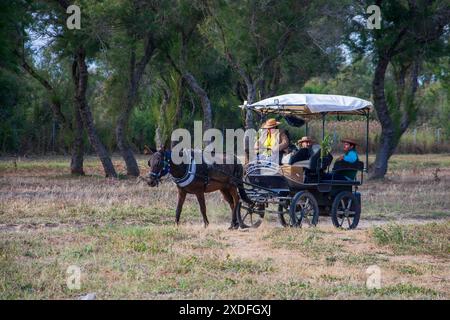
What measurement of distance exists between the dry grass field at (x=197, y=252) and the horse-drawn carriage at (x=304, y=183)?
0.63 m

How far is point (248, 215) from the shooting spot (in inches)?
684

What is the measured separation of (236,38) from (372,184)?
661cm

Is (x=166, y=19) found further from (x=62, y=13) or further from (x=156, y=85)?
(x=156, y=85)

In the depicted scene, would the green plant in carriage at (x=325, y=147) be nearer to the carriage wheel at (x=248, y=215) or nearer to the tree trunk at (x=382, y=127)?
the carriage wheel at (x=248, y=215)

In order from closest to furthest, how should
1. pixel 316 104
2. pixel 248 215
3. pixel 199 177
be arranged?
pixel 199 177
pixel 316 104
pixel 248 215

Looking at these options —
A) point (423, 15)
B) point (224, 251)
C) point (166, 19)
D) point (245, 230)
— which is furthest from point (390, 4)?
point (224, 251)

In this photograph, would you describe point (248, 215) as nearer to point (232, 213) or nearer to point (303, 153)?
point (232, 213)

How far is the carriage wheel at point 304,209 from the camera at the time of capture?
15.3 meters

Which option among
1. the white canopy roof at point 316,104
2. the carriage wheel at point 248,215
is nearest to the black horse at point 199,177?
the carriage wheel at point 248,215

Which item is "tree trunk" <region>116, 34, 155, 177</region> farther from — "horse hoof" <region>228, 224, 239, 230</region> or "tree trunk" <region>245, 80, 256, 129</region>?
"horse hoof" <region>228, 224, 239, 230</region>

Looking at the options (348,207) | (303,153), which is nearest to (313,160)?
(303,153)

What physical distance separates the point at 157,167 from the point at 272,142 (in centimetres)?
261

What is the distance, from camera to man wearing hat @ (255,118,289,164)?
52.2 ft

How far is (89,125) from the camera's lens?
2727 cm
